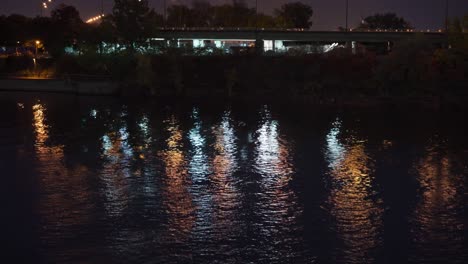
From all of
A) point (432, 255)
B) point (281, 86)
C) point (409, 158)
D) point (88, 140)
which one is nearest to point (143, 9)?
point (281, 86)

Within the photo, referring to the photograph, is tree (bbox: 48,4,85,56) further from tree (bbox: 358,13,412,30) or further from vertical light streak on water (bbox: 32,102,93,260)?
tree (bbox: 358,13,412,30)

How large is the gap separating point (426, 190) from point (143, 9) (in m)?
66.3

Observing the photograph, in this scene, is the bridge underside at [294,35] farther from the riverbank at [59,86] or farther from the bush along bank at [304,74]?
the bush along bank at [304,74]

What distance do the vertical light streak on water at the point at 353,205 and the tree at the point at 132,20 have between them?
52733 millimetres

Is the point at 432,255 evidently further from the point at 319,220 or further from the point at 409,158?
the point at 409,158

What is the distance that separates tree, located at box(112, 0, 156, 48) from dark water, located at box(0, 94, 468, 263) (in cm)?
3960

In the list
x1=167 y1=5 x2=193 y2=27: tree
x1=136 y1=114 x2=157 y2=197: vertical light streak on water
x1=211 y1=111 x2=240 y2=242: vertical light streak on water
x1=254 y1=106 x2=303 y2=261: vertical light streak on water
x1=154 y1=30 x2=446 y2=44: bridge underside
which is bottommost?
x1=254 y1=106 x2=303 y2=261: vertical light streak on water

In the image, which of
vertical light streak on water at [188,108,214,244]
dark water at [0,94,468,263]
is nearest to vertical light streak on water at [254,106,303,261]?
dark water at [0,94,468,263]

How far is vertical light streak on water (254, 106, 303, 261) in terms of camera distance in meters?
15.1

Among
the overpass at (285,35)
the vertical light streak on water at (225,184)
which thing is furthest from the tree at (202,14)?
the vertical light streak on water at (225,184)

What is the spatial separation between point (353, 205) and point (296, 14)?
511ft

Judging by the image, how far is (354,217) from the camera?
17.4 metres

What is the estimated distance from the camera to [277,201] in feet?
62.9

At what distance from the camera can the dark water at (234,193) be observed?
1485 centimetres
